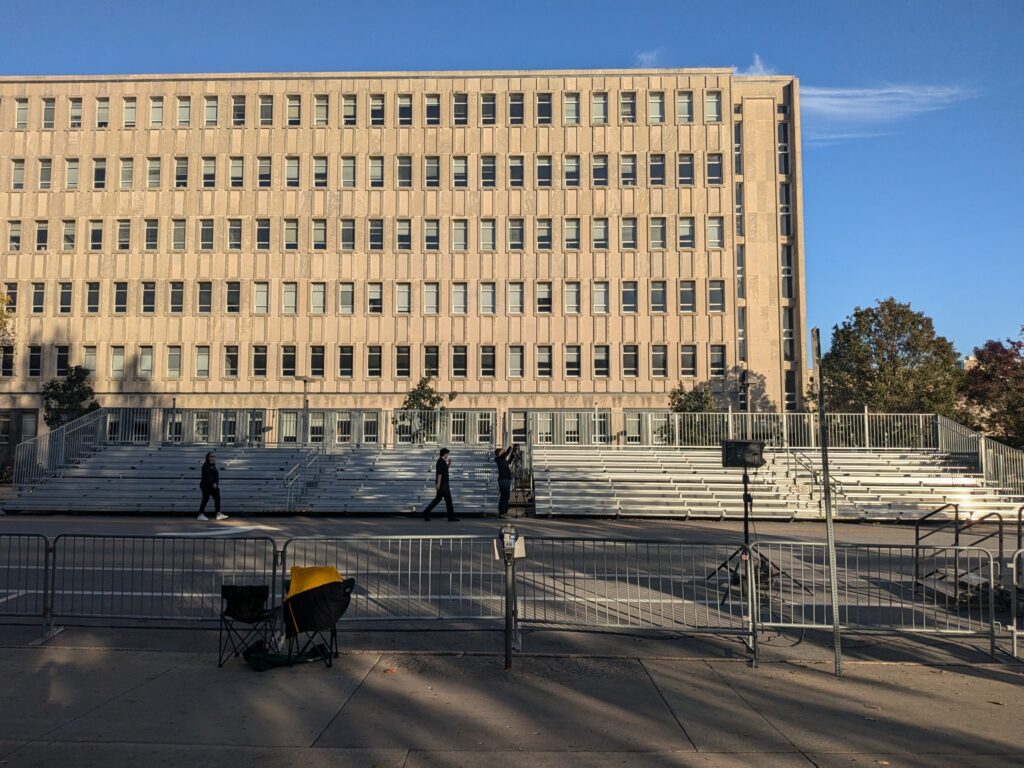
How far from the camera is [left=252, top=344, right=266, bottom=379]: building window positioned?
4953cm

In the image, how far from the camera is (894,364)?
41500 millimetres

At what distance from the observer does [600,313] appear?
1933 inches

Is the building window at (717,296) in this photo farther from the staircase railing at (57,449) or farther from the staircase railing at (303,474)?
the staircase railing at (57,449)

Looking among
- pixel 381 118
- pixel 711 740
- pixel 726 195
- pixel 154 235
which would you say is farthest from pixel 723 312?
pixel 711 740

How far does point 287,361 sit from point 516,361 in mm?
13803

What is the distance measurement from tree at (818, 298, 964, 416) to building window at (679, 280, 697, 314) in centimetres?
858

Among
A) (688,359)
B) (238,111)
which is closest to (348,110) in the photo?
(238,111)

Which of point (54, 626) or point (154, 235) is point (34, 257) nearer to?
point (154, 235)

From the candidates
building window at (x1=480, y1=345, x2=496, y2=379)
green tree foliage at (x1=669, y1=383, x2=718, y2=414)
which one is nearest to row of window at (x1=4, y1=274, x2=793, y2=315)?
building window at (x1=480, y1=345, x2=496, y2=379)

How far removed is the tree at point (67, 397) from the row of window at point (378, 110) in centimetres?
1706

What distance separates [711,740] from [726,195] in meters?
46.8

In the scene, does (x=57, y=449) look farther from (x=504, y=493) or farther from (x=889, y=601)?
(x=889, y=601)

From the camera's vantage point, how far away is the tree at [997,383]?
40.1m

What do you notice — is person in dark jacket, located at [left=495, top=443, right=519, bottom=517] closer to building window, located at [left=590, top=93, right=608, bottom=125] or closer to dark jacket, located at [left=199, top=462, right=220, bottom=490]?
dark jacket, located at [left=199, top=462, right=220, bottom=490]
